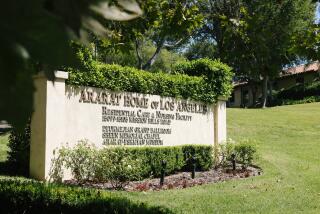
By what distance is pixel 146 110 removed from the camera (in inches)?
541

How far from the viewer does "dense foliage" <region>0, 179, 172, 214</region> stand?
4729 millimetres

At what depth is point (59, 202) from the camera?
199 inches

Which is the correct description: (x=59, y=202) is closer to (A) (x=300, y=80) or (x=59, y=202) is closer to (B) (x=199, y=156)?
(B) (x=199, y=156)

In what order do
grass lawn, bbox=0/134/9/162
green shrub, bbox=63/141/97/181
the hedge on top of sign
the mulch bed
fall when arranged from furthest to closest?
grass lawn, bbox=0/134/9/162, the hedge on top of sign, green shrub, bbox=63/141/97/181, the mulch bed

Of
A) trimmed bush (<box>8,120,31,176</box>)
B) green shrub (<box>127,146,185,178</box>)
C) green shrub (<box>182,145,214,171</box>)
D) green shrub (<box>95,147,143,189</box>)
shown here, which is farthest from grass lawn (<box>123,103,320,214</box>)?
trimmed bush (<box>8,120,31,176</box>)

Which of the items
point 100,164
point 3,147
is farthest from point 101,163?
point 3,147

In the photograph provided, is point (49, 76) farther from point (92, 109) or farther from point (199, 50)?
point (199, 50)

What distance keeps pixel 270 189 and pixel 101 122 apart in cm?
472

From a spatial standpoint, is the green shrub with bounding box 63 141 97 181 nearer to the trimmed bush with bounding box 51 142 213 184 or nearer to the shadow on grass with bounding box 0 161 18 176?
the trimmed bush with bounding box 51 142 213 184

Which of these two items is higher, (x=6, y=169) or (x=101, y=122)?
(x=101, y=122)

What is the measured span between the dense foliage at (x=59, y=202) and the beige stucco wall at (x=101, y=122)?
12.1ft

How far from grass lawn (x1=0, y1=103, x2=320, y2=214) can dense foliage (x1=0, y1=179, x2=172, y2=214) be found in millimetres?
2238

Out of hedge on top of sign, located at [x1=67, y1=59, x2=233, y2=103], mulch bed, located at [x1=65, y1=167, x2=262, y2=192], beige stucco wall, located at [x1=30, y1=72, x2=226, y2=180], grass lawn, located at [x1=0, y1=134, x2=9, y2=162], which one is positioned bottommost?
mulch bed, located at [x1=65, y1=167, x2=262, y2=192]

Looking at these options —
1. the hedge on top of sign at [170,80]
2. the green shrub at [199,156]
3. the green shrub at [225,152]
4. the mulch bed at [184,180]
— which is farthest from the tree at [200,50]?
the mulch bed at [184,180]
